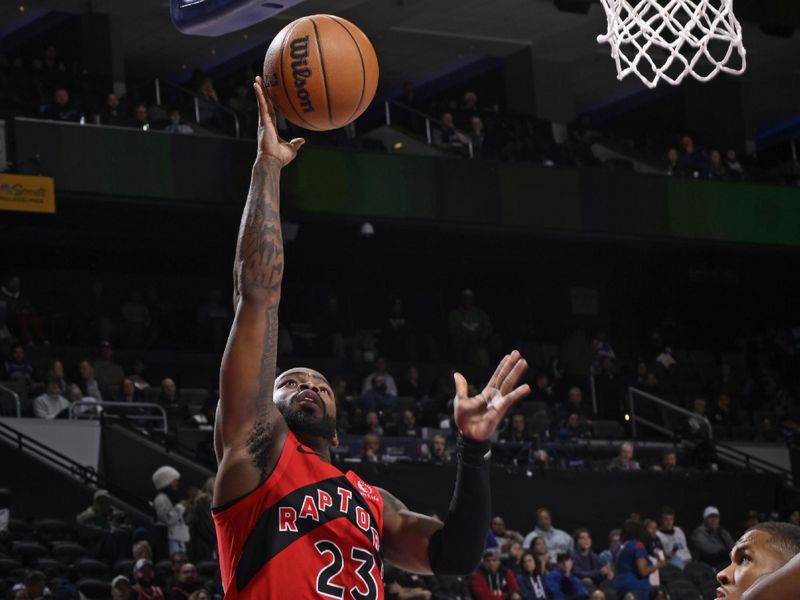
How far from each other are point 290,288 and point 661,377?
238 inches

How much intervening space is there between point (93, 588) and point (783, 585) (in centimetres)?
943

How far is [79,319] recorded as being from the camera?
2064cm

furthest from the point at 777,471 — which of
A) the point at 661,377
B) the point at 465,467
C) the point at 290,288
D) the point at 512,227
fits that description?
the point at 465,467

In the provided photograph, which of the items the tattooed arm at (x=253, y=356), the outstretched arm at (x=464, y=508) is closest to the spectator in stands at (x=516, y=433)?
the outstretched arm at (x=464, y=508)

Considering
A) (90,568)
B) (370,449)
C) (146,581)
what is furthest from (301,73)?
(370,449)

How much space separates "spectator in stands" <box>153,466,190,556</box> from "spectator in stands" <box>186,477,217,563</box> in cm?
58

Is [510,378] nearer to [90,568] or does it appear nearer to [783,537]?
[783,537]

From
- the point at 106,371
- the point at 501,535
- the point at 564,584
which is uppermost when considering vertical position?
the point at 106,371

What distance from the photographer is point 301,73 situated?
179 inches

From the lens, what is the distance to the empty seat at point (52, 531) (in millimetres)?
12375

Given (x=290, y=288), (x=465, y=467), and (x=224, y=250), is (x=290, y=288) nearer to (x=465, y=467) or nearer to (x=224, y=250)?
(x=224, y=250)

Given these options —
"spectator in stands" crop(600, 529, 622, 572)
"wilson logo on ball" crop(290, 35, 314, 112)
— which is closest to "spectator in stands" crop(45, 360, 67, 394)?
"spectator in stands" crop(600, 529, 622, 572)

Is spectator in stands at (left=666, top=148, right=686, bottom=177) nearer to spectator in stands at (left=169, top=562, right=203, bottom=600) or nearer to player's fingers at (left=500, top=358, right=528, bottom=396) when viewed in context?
spectator in stands at (left=169, top=562, right=203, bottom=600)

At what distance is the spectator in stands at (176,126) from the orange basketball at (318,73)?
13445 millimetres
